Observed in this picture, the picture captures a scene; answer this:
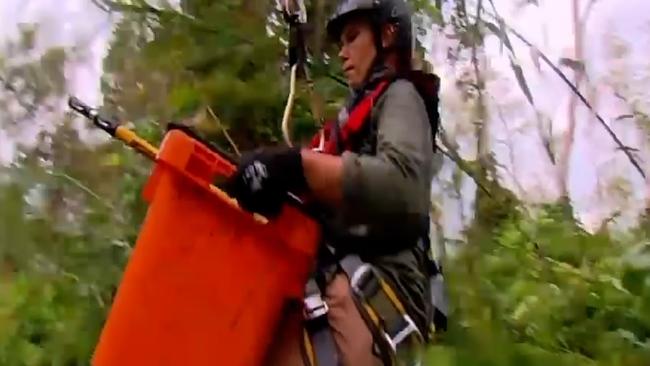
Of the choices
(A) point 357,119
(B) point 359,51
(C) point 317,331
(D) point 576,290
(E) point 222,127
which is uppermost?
(B) point 359,51

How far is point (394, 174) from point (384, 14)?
0.60 metres

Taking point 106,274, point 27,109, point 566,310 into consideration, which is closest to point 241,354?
point 566,310

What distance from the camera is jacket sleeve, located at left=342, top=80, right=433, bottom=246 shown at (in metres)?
2.72

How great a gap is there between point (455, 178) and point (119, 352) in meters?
1.74

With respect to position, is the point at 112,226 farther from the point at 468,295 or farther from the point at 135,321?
the point at 468,295

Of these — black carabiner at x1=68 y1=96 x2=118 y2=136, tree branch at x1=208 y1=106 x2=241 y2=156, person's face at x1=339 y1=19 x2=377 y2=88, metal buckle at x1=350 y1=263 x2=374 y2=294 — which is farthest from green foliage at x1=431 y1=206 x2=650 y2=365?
tree branch at x1=208 y1=106 x2=241 y2=156

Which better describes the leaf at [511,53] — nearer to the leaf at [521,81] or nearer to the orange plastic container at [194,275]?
the leaf at [521,81]

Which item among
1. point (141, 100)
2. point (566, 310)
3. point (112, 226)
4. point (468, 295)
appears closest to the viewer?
point (468, 295)

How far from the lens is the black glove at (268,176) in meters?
2.71

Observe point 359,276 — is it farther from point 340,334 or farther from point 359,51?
point 359,51

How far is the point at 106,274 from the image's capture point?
5207 millimetres

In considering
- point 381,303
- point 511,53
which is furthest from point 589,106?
point 381,303

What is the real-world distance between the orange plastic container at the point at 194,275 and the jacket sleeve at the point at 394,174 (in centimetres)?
23

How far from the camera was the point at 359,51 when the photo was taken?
3.17 meters
